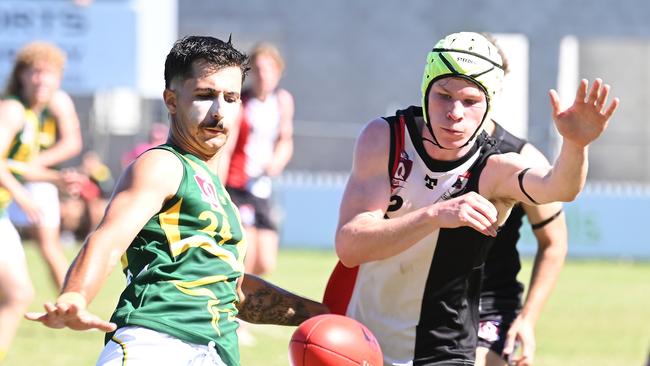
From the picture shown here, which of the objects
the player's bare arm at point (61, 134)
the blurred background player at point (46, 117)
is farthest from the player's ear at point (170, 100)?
the player's bare arm at point (61, 134)

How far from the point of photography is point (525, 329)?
6.22 meters

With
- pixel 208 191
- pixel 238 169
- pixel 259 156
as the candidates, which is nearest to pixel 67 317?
pixel 208 191

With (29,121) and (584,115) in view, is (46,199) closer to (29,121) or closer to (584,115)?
(29,121)

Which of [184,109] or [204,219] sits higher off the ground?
[184,109]

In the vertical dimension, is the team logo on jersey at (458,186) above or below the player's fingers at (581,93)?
below

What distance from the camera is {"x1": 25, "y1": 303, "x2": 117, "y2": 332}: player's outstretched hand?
363cm

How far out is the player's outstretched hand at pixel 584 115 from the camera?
15.3 ft

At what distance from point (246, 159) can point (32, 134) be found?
2.30 meters

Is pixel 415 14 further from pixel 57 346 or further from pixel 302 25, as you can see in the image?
pixel 57 346

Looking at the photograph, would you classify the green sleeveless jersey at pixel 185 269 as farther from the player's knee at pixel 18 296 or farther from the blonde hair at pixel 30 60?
the blonde hair at pixel 30 60

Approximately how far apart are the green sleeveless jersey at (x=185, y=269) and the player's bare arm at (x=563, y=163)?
1303 mm

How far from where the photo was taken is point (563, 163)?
4.86 metres

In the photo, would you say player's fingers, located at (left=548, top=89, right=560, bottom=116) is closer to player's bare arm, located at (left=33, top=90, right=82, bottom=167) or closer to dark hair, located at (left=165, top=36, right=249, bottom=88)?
dark hair, located at (left=165, top=36, right=249, bottom=88)

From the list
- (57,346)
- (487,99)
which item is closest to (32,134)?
(57,346)
